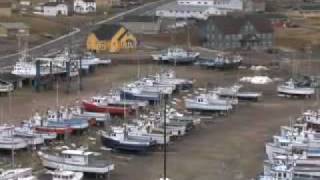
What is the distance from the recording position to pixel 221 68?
2373 inches

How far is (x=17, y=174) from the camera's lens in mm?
29812

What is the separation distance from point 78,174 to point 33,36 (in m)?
42.7

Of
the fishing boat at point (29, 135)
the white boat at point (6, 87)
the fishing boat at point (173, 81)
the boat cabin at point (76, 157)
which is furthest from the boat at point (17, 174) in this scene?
the fishing boat at point (173, 81)

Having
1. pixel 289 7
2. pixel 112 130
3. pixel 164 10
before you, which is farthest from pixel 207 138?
pixel 289 7

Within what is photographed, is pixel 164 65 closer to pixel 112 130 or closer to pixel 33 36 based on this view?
pixel 33 36

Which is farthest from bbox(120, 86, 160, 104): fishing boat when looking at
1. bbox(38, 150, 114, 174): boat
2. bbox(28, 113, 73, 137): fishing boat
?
bbox(38, 150, 114, 174): boat

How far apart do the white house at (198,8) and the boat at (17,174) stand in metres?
56.0

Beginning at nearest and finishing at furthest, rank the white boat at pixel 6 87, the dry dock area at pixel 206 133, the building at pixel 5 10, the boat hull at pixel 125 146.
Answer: the dry dock area at pixel 206 133, the boat hull at pixel 125 146, the white boat at pixel 6 87, the building at pixel 5 10

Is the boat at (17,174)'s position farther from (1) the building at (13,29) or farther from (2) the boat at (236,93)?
(1) the building at (13,29)

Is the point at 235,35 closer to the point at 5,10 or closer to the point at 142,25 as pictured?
the point at 142,25

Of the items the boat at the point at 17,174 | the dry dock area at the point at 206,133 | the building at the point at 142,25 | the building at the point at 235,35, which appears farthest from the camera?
the building at the point at 142,25

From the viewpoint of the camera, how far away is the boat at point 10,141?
3500 centimetres

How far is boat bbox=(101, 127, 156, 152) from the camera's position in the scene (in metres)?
35.8

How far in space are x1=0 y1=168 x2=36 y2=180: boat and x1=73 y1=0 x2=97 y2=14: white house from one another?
64277 mm
